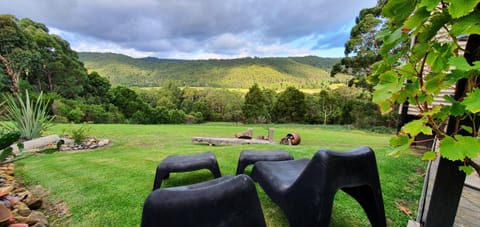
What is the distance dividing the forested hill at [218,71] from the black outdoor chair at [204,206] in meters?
41.9

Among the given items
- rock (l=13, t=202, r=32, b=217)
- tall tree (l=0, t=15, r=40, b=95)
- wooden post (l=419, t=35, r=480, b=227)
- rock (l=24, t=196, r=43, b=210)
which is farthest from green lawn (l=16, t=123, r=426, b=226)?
tall tree (l=0, t=15, r=40, b=95)

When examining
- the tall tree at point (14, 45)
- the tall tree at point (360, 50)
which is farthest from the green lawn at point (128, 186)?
the tall tree at point (14, 45)

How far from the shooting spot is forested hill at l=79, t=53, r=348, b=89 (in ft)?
148

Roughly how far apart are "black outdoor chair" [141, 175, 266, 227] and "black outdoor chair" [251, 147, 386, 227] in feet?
1.47

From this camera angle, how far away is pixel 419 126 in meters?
0.61

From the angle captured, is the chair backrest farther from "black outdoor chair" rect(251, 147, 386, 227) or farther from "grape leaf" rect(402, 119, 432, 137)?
"grape leaf" rect(402, 119, 432, 137)

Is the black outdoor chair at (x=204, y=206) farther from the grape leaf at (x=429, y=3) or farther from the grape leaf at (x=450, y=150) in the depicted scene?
the grape leaf at (x=429, y=3)

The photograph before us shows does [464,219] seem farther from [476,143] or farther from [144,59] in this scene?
[144,59]

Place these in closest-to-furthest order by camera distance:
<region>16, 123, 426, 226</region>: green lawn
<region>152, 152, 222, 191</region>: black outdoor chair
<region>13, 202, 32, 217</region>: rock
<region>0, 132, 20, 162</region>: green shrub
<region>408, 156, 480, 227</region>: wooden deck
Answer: <region>0, 132, 20, 162</region>: green shrub < <region>408, 156, 480, 227</region>: wooden deck < <region>13, 202, 32, 217</region>: rock < <region>16, 123, 426, 226</region>: green lawn < <region>152, 152, 222, 191</region>: black outdoor chair

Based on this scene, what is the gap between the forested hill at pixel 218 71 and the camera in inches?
1781

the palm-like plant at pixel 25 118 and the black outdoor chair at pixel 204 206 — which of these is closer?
the black outdoor chair at pixel 204 206

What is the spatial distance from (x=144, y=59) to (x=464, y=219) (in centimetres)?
6299

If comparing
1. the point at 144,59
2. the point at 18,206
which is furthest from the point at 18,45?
the point at 144,59

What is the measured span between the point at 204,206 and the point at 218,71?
5124 centimetres
